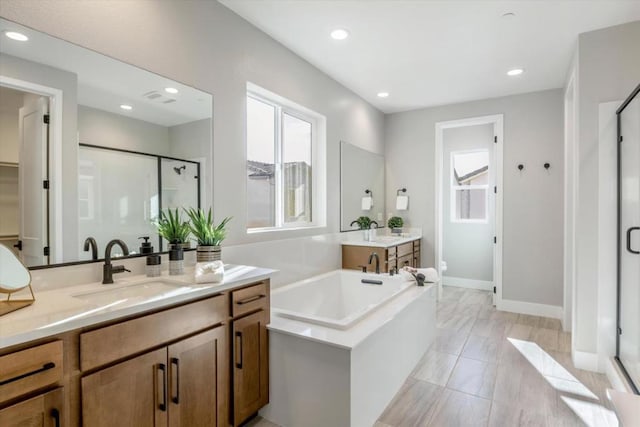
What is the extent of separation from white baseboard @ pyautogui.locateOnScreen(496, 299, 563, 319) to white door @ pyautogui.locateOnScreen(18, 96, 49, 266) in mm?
4643

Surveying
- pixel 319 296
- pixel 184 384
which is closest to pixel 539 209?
pixel 319 296

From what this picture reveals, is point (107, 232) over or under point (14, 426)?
over

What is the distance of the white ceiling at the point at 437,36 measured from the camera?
7.88 feet

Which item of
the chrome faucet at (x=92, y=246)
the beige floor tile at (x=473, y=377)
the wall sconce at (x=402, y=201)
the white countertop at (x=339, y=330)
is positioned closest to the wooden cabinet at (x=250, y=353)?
the white countertop at (x=339, y=330)

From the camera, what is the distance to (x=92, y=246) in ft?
5.56

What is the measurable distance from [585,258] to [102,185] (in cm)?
344

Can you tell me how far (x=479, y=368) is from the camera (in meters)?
2.72

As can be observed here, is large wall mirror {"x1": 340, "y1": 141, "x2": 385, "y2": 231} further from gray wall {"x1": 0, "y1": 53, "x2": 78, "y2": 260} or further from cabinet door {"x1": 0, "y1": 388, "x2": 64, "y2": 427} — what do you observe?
cabinet door {"x1": 0, "y1": 388, "x2": 64, "y2": 427}

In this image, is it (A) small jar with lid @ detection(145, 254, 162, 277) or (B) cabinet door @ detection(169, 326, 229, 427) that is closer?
(B) cabinet door @ detection(169, 326, 229, 427)

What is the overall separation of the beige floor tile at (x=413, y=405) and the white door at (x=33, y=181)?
2.05m

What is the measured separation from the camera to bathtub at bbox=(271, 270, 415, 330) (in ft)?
9.21

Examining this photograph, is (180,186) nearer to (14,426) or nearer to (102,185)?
(102,185)

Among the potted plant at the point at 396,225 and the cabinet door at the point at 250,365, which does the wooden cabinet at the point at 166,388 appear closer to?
the cabinet door at the point at 250,365

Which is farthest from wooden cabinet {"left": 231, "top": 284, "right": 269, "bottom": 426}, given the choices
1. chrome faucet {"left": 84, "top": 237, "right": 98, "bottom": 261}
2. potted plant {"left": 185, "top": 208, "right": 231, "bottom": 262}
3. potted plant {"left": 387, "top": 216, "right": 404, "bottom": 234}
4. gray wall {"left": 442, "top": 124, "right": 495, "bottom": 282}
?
gray wall {"left": 442, "top": 124, "right": 495, "bottom": 282}
